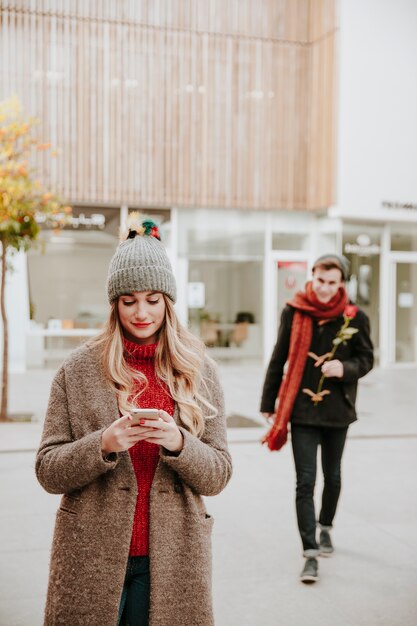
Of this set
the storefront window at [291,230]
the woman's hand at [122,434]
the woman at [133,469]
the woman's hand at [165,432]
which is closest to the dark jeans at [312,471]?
the woman at [133,469]

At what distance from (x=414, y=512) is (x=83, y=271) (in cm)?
1321

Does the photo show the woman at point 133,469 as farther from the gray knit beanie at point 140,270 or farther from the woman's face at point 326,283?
the woman's face at point 326,283

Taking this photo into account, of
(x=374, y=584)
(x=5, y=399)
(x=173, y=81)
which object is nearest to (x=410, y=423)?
(x=5, y=399)

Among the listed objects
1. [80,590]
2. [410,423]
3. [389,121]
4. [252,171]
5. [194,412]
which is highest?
[389,121]

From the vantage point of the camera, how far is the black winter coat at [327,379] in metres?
5.11

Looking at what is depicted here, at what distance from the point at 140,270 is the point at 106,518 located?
2.41ft

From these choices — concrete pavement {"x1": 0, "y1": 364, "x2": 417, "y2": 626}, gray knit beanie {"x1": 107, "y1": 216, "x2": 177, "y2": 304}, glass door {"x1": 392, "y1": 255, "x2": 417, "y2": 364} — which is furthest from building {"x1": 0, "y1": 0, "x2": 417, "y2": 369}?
gray knit beanie {"x1": 107, "y1": 216, "x2": 177, "y2": 304}

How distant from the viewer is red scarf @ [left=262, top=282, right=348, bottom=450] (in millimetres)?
5172

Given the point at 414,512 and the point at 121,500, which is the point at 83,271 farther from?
the point at 121,500

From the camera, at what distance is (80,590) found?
Answer: 2.28m

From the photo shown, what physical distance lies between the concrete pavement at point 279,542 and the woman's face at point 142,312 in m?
2.48

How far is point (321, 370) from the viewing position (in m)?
5.18

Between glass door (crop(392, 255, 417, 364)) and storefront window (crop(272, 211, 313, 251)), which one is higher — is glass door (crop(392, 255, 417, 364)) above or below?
below

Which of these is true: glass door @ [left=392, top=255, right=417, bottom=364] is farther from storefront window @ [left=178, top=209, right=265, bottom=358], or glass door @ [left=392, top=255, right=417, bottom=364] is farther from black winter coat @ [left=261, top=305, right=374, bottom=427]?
black winter coat @ [left=261, top=305, right=374, bottom=427]
